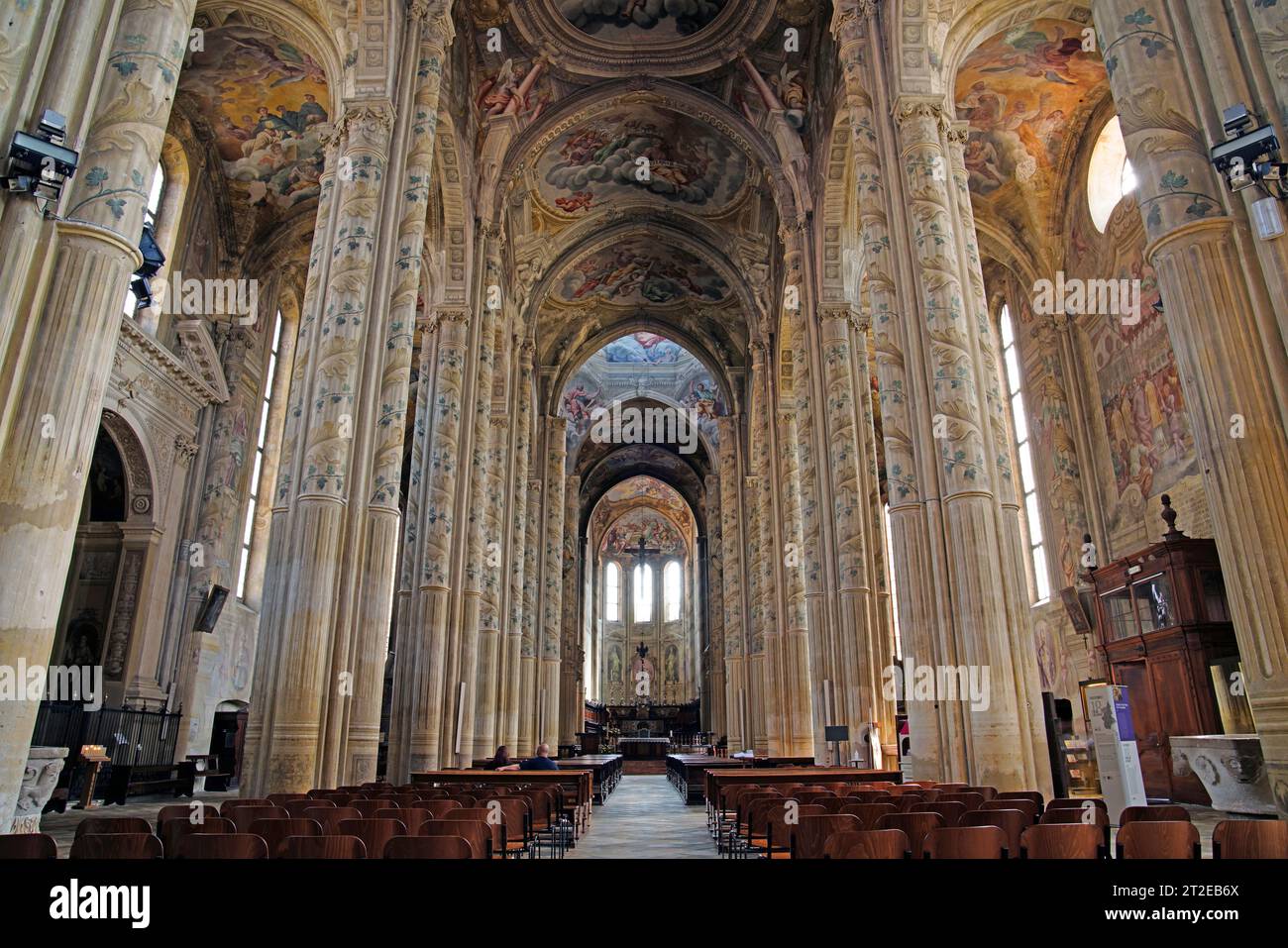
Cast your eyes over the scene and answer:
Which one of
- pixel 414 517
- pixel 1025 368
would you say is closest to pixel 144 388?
pixel 414 517

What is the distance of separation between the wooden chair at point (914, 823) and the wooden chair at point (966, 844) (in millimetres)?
766

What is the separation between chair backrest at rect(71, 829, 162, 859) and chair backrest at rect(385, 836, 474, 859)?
1.03m

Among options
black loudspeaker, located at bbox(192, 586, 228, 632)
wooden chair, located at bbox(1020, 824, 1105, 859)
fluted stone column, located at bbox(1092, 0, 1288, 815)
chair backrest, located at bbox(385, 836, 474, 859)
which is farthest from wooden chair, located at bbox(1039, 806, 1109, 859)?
black loudspeaker, located at bbox(192, 586, 228, 632)

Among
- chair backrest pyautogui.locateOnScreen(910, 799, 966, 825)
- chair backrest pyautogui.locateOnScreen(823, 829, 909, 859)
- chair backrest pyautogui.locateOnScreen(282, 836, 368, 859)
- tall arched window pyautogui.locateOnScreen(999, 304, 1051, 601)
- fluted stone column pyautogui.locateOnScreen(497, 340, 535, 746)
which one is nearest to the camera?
chair backrest pyautogui.locateOnScreen(282, 836, 368, 859)

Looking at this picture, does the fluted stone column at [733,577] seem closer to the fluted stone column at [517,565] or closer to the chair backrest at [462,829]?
the fluted stone column at [517,565]

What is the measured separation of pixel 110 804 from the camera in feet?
42.7

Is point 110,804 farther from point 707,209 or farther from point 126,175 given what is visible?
point 707,209

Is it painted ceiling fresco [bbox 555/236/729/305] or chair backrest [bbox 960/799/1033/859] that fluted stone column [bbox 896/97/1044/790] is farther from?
painted ceiling fresco [bbox 555/236/729/305]

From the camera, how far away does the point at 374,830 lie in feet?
13.6

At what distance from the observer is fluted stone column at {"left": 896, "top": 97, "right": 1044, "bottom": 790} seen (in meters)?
8.72

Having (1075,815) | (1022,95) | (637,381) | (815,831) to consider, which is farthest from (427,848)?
(637,381)

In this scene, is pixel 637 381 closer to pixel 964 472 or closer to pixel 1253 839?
pixel 964 472

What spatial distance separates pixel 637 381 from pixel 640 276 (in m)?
9.32
